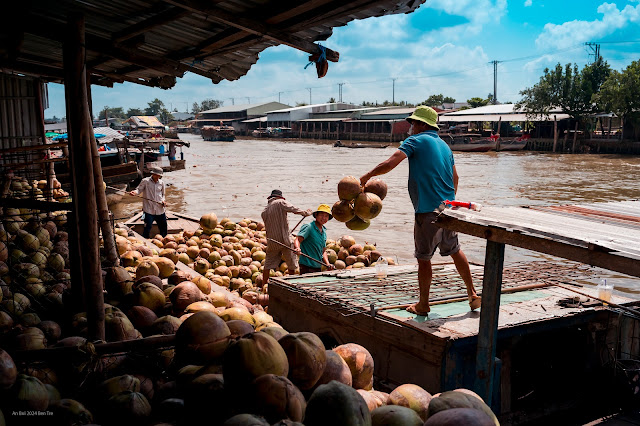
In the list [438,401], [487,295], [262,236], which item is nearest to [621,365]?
[487,295]

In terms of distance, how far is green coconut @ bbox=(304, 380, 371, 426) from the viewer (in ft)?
6.99

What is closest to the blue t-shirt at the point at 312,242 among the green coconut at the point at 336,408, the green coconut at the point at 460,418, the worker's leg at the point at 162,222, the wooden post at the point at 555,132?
the worker's leg at the point at 162,222

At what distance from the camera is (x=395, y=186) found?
86.1ft

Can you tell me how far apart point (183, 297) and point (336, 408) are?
7.34 feet

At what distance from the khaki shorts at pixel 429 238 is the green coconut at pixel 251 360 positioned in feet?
7.42

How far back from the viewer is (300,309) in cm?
548

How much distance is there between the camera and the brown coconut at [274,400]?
7.16ft

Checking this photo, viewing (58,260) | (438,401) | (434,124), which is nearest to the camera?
(438,401)

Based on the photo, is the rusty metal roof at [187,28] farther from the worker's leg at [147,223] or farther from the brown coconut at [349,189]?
the worker's leg at [147,223]

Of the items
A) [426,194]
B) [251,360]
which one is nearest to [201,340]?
[251,360]

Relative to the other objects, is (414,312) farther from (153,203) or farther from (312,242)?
(153,203)

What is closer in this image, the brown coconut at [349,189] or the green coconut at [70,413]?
the green coconut at [70,413]

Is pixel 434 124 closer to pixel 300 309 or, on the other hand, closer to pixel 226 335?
pixel 300 309

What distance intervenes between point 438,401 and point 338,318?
2.60 metres
